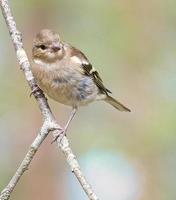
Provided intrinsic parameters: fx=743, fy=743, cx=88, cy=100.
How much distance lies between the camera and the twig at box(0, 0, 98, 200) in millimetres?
3414

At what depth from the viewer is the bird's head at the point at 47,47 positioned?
14.9 feet

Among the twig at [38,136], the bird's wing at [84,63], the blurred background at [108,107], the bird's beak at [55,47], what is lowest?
the twig at [38,136]

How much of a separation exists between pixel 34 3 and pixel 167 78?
171 centimetres

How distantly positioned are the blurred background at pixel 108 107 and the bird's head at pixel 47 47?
2607 millimetres

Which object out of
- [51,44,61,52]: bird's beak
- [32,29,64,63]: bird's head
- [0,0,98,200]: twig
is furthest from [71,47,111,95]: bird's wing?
[0,0,98,200]: twig

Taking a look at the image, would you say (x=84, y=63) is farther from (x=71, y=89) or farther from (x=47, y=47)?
(x=47, y=47)

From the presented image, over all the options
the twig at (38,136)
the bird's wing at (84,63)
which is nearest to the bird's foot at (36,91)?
the twig at (38,136)

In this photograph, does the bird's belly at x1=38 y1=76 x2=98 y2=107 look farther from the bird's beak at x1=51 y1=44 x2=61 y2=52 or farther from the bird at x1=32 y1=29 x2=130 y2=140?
the bird's beak at x1=51 y1=44 x2=61 y2=52

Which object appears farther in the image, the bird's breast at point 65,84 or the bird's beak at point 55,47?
the bird's breast at point 65,84

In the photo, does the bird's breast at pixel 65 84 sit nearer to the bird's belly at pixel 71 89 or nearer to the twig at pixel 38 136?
the bird's belly at pixel 71 89

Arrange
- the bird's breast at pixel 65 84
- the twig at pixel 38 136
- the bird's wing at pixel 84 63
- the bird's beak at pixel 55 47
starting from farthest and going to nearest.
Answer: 1. the bird's wing at pixel 84 63
2. the bird's breast at pixel 65 84
3. the bird's beak at pixel 55 47
4. the twig at pixel 38 136

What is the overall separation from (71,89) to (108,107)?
142 inches

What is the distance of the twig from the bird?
0.49 ft

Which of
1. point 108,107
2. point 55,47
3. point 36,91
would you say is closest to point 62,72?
point 55,47
